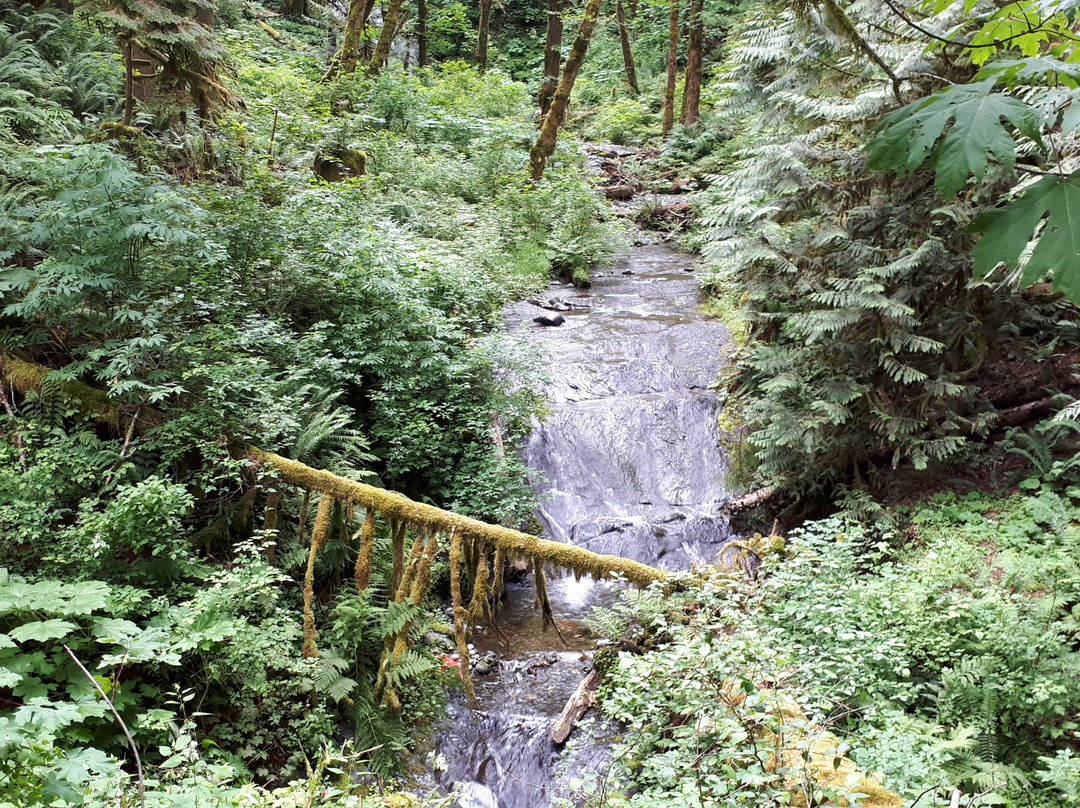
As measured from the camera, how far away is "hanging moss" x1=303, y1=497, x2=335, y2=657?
4684mm

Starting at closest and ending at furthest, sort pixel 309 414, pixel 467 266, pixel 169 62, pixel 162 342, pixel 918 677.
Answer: pixel 918 677 < pixel 162 342 < pixel 309 414 < pixel 169 62 < pixel 467 266

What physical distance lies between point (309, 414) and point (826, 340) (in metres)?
5.00

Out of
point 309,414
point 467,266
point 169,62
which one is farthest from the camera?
point 467,266

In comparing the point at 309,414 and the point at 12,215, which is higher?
the point at 12,215

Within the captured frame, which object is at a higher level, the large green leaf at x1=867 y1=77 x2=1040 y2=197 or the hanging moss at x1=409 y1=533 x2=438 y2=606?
the large green leaf at x1=867 y1=77 x2=1040 y2=197

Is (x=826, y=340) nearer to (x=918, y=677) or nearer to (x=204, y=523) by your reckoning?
(x=918, y=677)

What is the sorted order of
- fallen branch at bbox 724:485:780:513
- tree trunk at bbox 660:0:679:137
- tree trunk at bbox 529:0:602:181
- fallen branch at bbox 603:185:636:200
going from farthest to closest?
1. tree trunk at bbox 660:0:679:137
2. fallen branch at bbox 603:185:636:200
3. tree trunk at bbox 529:0:602:181
4. fallen branch at bbox 724:485:780:513

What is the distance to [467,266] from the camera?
1015cm

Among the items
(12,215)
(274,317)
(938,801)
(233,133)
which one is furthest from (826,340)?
(233,133)

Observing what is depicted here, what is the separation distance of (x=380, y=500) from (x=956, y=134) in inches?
164

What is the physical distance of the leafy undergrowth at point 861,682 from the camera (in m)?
3.08

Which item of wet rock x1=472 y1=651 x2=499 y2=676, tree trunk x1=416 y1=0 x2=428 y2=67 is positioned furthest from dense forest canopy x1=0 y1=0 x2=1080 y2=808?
tree trunk x1=416 y1=0 x2=428 y2=67

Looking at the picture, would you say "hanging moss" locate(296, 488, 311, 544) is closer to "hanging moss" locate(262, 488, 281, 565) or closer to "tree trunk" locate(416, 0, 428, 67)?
"hanging moss" locate(262, 488, 281, 565)

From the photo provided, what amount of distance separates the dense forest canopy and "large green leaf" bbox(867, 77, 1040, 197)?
1 centimetres
